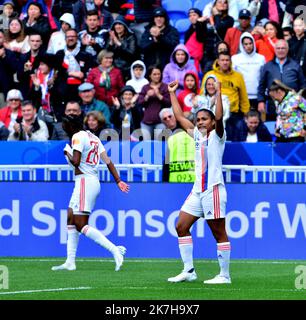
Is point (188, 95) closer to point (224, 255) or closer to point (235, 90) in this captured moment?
point (235, 90)

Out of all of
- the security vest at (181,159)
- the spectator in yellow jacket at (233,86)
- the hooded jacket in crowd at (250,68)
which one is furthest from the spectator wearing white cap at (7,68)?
the security vest at (181,159)

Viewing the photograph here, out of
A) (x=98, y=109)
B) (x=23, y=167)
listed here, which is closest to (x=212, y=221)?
(x=23, y=167)

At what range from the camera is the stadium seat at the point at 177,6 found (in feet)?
81.9

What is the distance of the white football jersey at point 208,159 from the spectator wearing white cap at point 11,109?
7932mm

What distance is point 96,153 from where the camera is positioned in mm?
17281

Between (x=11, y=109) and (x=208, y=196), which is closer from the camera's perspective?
(x=208, y=196)

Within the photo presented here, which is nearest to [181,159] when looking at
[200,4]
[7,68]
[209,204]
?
Result: [209,204]

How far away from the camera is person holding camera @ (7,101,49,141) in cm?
2177

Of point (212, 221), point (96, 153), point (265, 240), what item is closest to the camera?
point (212, 221)

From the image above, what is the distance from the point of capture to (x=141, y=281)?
15.5 metres

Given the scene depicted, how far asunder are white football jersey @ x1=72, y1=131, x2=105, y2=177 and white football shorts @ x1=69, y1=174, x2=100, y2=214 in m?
0.11

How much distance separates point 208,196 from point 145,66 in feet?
28.8
